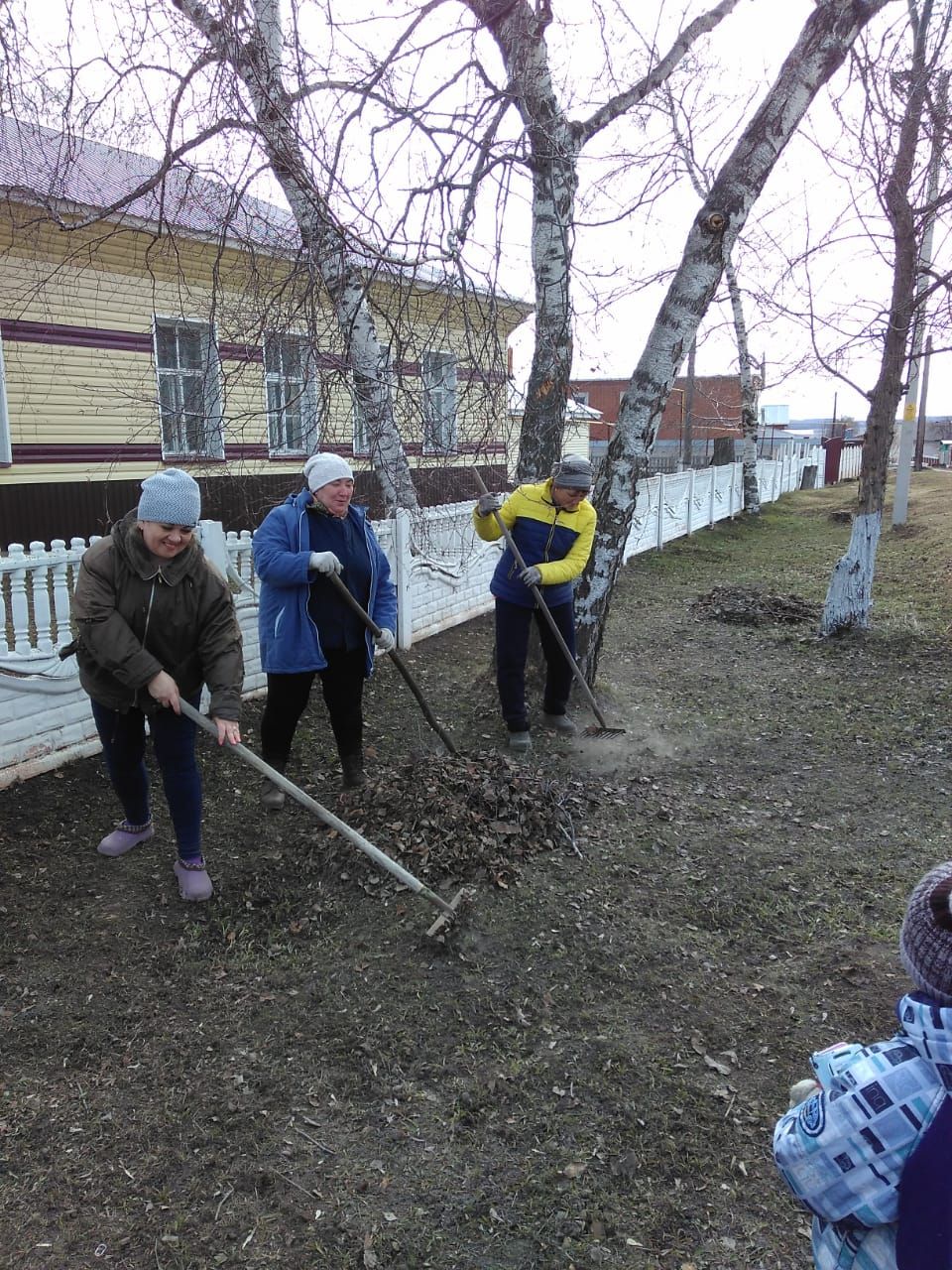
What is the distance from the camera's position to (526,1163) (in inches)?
85.8

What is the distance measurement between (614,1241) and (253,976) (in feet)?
4.74

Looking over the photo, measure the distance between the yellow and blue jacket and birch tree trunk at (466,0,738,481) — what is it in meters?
0.83

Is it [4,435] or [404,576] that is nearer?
[404,576]

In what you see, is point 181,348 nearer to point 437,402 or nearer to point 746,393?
point 437,402

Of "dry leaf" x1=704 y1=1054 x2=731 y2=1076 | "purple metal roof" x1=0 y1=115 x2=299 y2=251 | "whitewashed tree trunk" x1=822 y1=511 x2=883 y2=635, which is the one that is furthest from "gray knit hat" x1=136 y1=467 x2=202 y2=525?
"whitewashed tree trunk" x1=822 y1=511 x2=883 y2=635

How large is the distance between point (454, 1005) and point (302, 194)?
3914mm

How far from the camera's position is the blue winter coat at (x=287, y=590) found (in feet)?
12.0

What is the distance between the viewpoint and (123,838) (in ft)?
11.9

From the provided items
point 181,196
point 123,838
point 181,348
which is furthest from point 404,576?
point 181,348

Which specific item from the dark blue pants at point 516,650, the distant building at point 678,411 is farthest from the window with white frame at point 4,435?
the distant building at point 678,411

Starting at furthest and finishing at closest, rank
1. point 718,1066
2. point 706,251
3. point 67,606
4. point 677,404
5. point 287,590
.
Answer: point 677,404
point 706,251
point 67,606
point 287,590
point 718,1066

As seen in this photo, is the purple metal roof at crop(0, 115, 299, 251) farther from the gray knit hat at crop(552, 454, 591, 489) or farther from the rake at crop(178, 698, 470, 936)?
the rake at crop(178, 698, 470, 936)

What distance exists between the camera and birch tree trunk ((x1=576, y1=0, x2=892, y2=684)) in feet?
16.4

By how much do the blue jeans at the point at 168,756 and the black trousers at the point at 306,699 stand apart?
1.77ft
